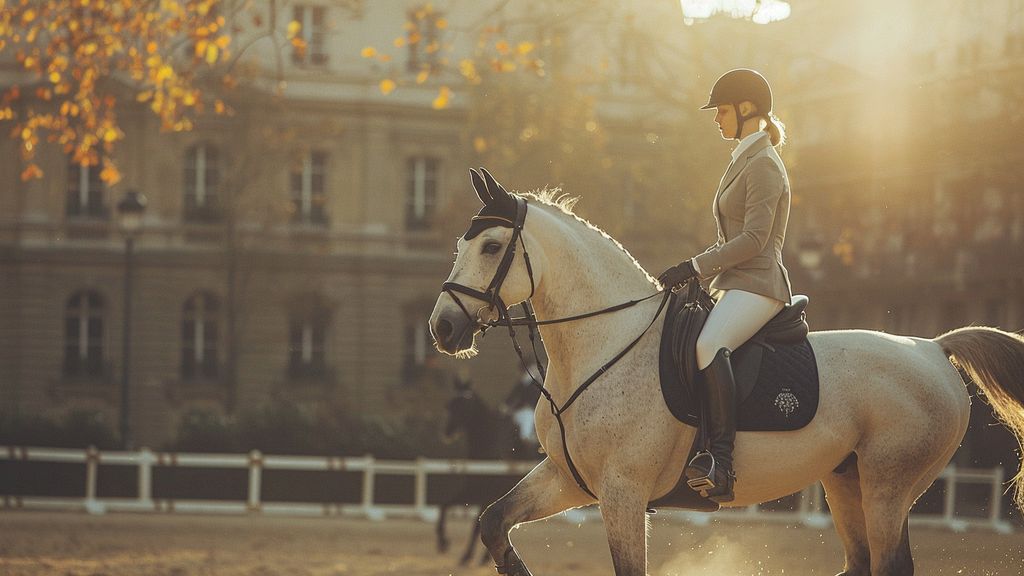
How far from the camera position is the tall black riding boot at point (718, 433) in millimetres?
7441

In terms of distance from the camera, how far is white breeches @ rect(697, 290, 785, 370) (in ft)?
25.0

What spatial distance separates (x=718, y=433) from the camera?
7527 mm

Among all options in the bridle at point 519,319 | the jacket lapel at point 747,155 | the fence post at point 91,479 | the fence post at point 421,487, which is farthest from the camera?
the fence post at point 421,487

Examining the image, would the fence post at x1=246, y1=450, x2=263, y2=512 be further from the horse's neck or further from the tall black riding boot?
the tall black riding boot

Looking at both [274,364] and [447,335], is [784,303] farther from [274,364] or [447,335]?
[274,364]

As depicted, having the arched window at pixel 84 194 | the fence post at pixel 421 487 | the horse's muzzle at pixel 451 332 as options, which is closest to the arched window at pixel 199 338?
the arched window at pixel 84 194

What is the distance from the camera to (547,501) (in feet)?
25.7

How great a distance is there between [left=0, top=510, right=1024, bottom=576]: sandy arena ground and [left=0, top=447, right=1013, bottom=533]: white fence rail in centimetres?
50

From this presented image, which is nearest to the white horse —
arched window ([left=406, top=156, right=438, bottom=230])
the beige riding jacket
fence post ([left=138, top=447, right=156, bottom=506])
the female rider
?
the female rider

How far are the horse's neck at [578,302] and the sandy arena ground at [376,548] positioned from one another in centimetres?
676

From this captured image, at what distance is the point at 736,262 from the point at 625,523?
4.64ft

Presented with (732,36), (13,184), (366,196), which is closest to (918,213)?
(366,196)

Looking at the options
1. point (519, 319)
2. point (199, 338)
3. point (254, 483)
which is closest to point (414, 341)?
point (199, 338)

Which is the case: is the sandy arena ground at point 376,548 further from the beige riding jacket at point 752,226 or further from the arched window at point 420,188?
the arched window at point 420,188
